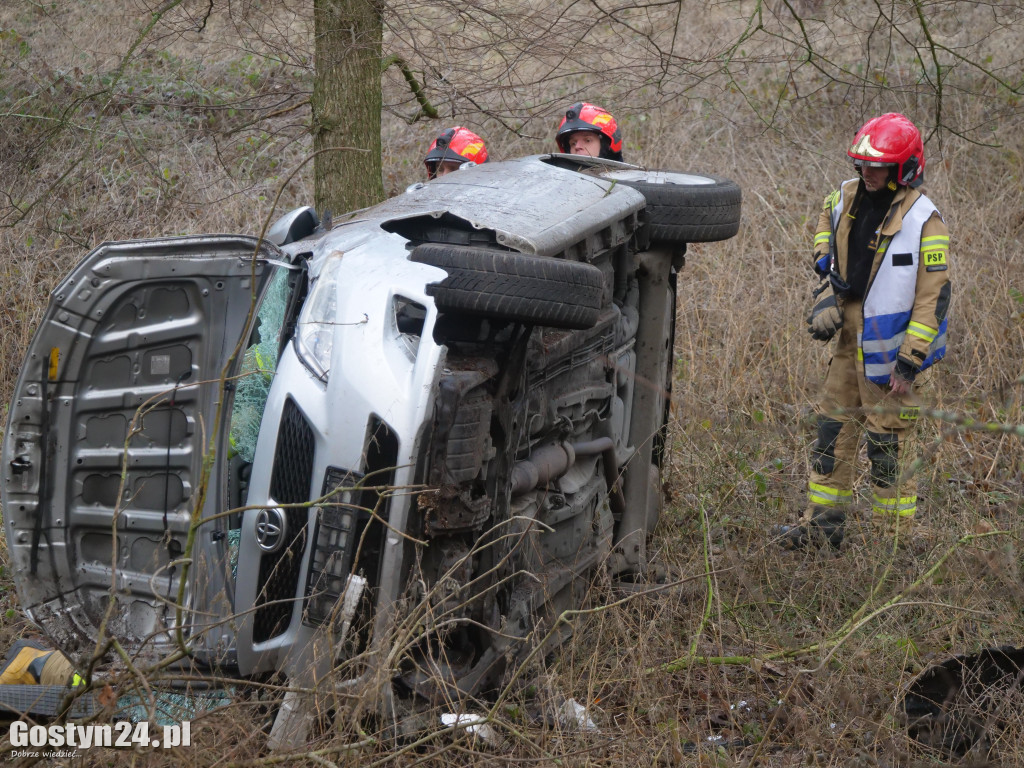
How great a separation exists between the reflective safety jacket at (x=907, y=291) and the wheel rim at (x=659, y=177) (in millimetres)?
1020

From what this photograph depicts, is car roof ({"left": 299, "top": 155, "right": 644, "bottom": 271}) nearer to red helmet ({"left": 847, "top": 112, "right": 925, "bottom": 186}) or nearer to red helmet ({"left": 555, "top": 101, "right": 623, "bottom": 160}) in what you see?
red helmet ({"left": 847, "top": 112, "right": 925, "bottom": 186})

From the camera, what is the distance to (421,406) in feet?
9.42

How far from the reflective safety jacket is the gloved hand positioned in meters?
0.13

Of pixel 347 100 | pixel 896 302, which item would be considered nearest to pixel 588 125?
pixel 347 100

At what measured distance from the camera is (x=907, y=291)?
506cm

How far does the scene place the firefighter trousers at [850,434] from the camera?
5.12m

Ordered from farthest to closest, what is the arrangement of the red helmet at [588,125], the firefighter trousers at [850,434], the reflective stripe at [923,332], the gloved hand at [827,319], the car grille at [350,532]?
the red helmet at [588,125] → the gloved hand at [827,319] → the firefighter trousers at [850,434] → the reflective stripe at [923,332] → the car grille at [350,532]

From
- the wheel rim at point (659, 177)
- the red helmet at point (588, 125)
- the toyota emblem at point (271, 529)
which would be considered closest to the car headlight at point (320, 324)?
the toyota emblem at point (271, 529)

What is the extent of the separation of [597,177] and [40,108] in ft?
24.0

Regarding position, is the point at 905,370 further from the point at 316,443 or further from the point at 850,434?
the point at 316,443

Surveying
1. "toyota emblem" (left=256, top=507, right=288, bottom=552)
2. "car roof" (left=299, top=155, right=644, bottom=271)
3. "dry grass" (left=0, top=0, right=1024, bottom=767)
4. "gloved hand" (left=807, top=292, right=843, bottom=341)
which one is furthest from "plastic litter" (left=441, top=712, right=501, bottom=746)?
"gloved hand" (left=807, top=292, right=843, bottom=341)

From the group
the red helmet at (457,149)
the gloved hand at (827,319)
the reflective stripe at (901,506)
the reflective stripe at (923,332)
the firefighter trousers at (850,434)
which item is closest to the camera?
the reflective stripe at (901,506)

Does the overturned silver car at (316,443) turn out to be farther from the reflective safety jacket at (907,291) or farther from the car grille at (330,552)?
the reflective safety jacket at (907,291)

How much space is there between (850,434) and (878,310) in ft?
2.30
